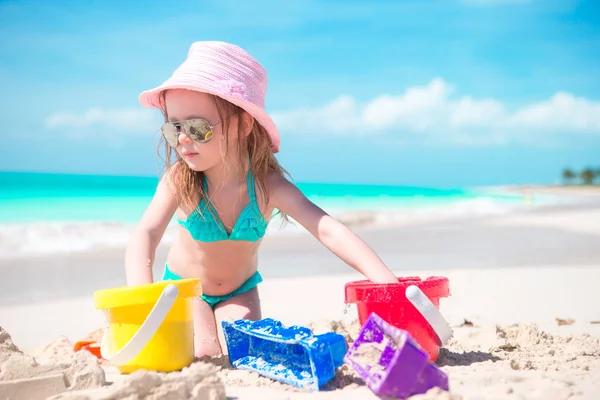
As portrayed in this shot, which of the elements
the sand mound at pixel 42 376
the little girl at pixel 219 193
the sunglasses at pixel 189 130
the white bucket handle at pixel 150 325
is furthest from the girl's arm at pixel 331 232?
the sand mound at pixel 42 376

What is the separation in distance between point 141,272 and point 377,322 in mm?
1172

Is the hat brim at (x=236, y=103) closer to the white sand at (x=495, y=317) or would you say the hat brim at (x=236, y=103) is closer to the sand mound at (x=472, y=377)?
the sand mound at (x=472, y=377)

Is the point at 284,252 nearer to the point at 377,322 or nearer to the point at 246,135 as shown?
the point at 246,135

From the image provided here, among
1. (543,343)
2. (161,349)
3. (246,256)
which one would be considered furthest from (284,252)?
(161,349)

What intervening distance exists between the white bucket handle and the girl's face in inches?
34.1

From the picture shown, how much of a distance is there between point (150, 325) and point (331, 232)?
0.95m

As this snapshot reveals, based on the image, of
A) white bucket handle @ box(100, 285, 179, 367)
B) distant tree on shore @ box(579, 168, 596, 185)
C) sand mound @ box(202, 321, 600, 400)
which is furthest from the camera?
distant tree on shore @ box(579, 168, 596, 185)

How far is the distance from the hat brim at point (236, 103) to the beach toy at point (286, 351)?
1011 mm

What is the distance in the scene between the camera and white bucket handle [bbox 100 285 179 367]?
2.18m

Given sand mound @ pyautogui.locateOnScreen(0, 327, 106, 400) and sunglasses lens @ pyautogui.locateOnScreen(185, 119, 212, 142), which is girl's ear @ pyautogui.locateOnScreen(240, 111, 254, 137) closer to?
sunglasses lens @ pyautogui.locateOnScreen(185, 119, 212, 142)

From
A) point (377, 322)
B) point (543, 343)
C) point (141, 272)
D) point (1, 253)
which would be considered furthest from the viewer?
point (1, 253)

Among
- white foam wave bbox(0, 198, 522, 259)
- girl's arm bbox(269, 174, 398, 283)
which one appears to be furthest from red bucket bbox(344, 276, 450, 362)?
white foam wave bbox(0, 198, 522, 259)

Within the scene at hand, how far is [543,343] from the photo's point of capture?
119 inches

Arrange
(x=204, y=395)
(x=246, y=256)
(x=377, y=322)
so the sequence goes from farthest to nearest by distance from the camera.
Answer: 1. (x=246, y=256)
2. (x=377, y=322)
3. (x=204, y=395)
